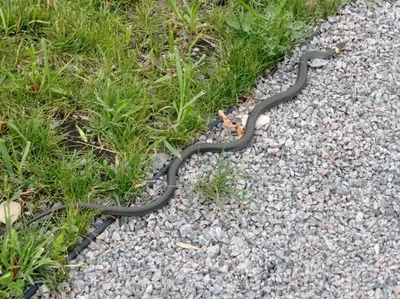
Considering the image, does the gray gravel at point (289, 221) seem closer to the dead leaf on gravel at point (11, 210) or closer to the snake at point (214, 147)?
the snake at point (214, 147)

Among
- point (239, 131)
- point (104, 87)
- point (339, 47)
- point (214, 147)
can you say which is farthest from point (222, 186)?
point (339, 47)

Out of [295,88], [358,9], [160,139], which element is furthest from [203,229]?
[358,9]

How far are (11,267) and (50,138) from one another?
90cm

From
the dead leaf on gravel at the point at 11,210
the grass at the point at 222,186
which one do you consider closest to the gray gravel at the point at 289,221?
the grass at the point at 222,186

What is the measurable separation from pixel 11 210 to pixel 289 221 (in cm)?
139

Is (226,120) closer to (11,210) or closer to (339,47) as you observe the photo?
(339,47)

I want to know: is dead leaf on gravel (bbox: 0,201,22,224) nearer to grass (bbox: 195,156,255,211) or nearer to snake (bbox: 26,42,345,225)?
snake (bbox: 26,42,345,225)

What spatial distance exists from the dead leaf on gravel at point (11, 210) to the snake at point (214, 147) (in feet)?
0.27

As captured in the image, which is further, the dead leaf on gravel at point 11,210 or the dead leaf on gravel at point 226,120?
the dead leaf on gravel at point 226,120

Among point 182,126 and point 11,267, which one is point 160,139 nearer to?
point 182,126

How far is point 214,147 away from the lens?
3.79 meters

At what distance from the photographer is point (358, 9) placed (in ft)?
15.9

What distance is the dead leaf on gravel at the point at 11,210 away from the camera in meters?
3.32

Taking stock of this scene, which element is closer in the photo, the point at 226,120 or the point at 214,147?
the point at 214,147
